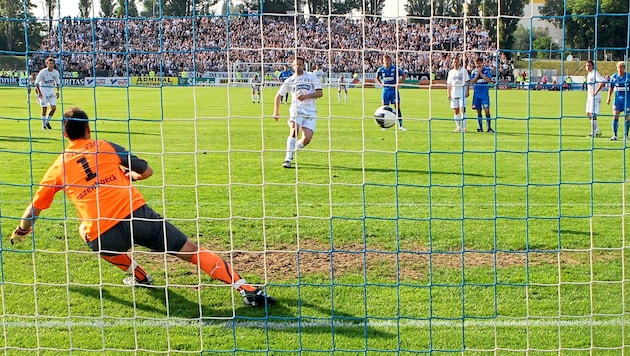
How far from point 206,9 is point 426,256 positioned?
3619 millimetres

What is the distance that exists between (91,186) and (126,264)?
0.78 meters

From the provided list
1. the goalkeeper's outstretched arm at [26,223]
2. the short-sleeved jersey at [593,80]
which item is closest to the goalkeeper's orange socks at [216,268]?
the goalkeeper's outstretched arm at [26,223]

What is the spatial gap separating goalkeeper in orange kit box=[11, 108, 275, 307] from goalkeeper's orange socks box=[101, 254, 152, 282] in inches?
4.7

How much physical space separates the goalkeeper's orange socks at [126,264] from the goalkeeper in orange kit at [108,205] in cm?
12

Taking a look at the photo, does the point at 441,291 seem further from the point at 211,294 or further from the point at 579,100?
the point at 579,100

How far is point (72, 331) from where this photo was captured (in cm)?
515

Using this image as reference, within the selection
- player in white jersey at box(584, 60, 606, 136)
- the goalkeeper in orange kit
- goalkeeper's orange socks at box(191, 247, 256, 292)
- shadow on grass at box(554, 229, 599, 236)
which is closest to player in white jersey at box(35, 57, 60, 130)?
the goalkeeper in orange kit

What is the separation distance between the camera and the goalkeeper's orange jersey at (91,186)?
543 centimetres

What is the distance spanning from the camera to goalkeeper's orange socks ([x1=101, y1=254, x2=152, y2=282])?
5.73 metres

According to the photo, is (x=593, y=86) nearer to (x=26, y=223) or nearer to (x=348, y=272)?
(x=348, y=272)

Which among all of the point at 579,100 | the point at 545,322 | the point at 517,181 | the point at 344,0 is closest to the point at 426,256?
the point at 545,322

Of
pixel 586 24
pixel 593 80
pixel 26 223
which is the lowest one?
pixel 26 223

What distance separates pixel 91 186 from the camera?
5.44 m

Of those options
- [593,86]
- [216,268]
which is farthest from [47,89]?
[216,268]
